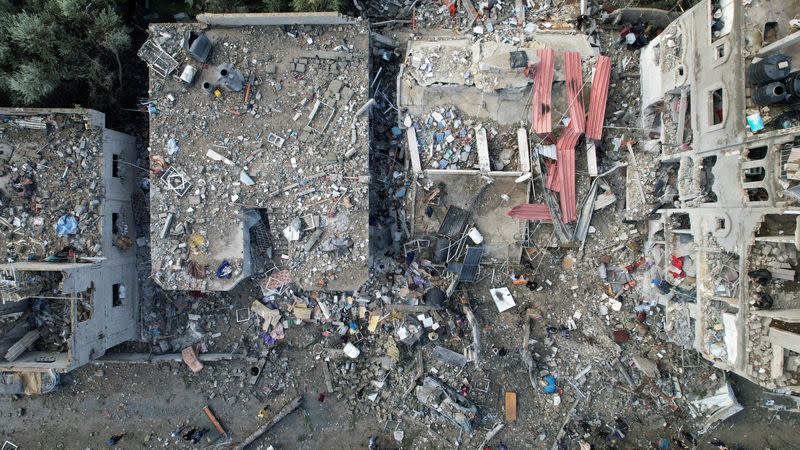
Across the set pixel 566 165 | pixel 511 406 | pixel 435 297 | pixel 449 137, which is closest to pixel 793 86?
pixel 566 165

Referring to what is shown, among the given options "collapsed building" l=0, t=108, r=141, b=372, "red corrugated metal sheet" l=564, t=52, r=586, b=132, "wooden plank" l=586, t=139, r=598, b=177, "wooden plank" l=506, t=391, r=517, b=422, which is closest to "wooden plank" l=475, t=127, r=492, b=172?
"red corrugated metal sheet" l=564, t=52, r=586, b=132

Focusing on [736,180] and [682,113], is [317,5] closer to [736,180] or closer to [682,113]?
[682,113]

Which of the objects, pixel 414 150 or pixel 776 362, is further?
pixel 414 150

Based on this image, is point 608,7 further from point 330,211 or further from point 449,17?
point 330,211

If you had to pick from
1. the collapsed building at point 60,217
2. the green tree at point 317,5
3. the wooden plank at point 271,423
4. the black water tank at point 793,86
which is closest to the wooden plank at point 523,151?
the black water tank at point 793,86

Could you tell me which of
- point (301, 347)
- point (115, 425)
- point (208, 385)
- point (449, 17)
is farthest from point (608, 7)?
point (115, 425)

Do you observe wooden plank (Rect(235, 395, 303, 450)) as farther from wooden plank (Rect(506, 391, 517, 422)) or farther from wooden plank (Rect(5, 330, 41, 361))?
wooden plank (Rect(5, 330, 41, 361))
